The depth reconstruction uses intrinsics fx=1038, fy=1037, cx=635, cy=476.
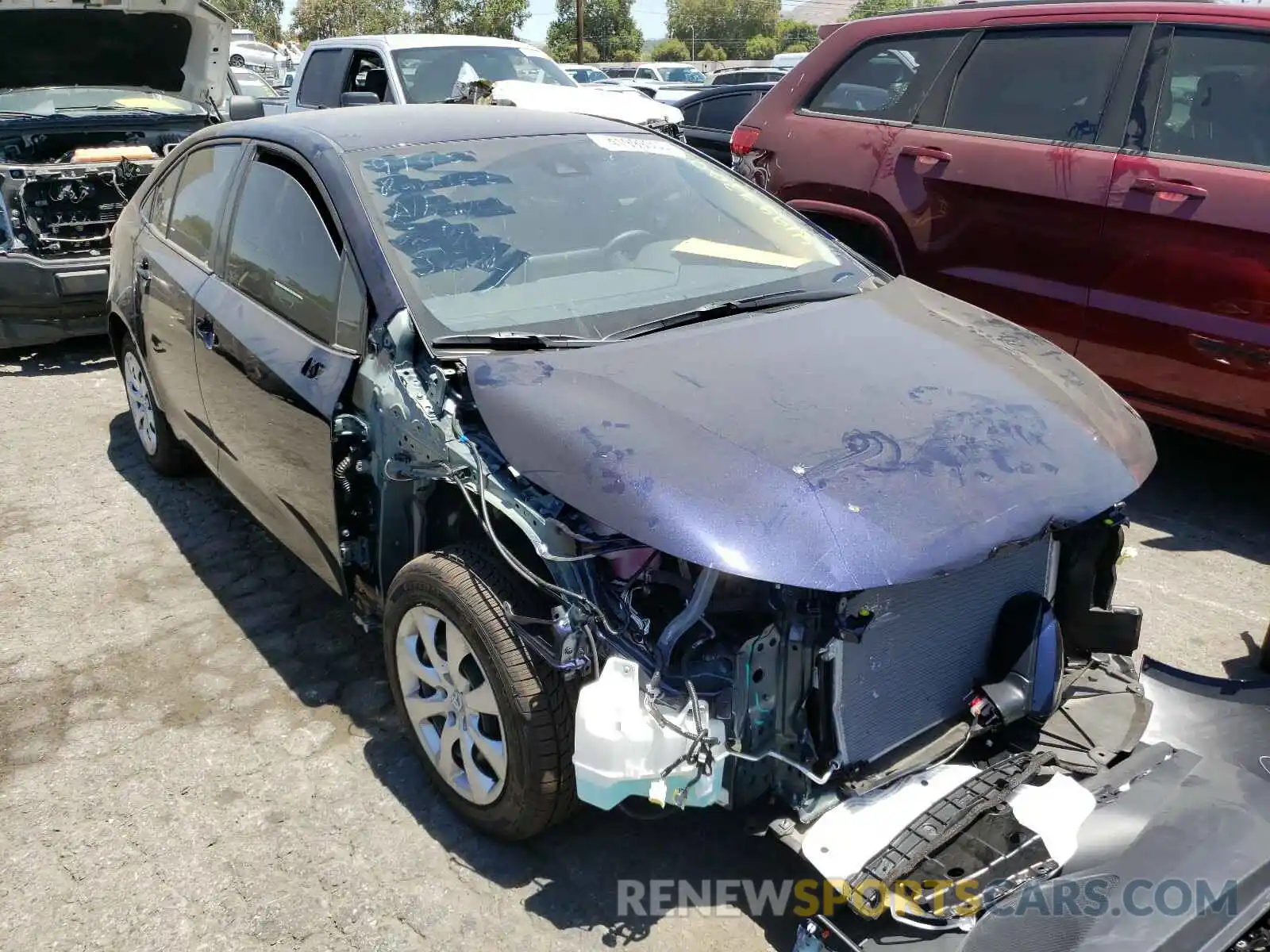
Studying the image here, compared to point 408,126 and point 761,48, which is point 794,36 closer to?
point 761,48

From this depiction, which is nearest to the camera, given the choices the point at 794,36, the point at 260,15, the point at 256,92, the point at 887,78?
the point at 887,78

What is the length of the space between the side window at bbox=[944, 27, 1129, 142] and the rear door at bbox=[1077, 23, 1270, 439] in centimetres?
21

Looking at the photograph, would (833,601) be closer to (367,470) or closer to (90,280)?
(367,470)

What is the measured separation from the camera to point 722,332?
2939mm

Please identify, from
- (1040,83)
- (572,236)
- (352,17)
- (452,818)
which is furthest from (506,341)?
(352,17)

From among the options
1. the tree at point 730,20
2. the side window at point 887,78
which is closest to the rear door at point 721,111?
the side window at point 887,78

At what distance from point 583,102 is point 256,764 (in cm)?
565

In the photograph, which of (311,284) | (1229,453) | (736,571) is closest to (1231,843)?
(736,571)

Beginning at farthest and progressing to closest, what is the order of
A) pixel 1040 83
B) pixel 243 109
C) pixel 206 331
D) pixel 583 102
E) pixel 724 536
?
pixel 583 102 → pixel 243 109 → pixel 1040 83 → pixel 206 331 → pixel 724 536

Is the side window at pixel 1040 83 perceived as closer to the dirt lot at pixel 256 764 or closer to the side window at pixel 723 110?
the dirt lot at pixel 256 764

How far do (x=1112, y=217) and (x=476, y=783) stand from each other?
11.6 ft

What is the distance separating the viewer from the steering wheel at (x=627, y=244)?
3.31 meters

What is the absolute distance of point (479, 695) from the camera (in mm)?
2551

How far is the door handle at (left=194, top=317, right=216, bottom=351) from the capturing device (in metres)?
3.64
